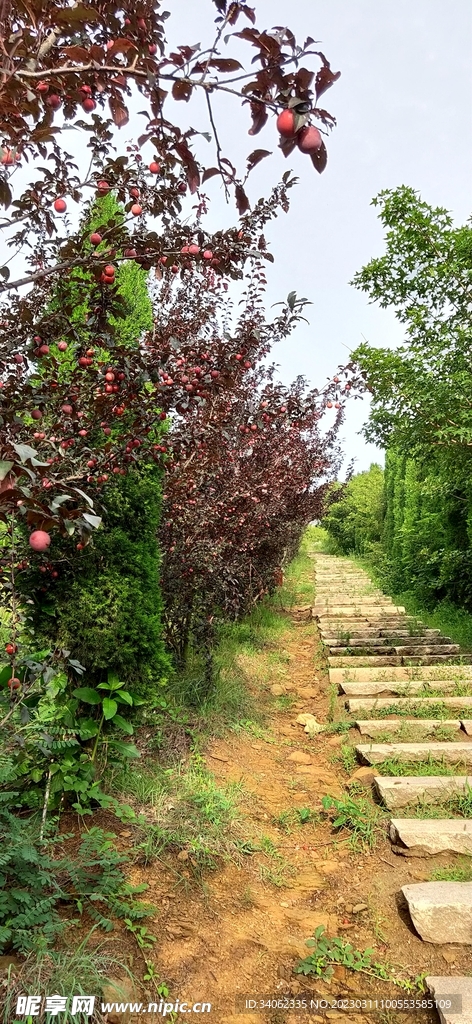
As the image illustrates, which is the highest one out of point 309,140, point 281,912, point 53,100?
point 53,100

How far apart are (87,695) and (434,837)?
5.50ft

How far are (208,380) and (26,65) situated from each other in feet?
5.44

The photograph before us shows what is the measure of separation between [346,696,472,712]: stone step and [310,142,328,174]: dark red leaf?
3629mm

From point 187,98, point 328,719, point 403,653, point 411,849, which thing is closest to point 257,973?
point 411,849

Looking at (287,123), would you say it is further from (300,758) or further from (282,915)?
(300,758)

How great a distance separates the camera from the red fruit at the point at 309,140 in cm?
112

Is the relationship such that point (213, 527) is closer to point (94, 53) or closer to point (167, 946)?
point (167, 946)

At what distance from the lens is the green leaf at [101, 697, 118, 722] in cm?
253

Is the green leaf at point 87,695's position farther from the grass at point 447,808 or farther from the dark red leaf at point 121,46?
the dark red leaf at point 121,46

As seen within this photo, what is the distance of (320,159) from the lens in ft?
3.85

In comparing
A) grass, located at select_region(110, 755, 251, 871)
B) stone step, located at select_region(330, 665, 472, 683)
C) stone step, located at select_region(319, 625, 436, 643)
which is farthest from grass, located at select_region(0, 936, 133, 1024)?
stone step, located at select_region(319, 625, 436, 643)

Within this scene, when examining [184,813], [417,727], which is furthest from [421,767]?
[184,813]

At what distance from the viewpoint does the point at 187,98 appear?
132 centimetres

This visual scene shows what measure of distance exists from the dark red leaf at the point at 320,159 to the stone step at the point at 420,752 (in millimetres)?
3058
